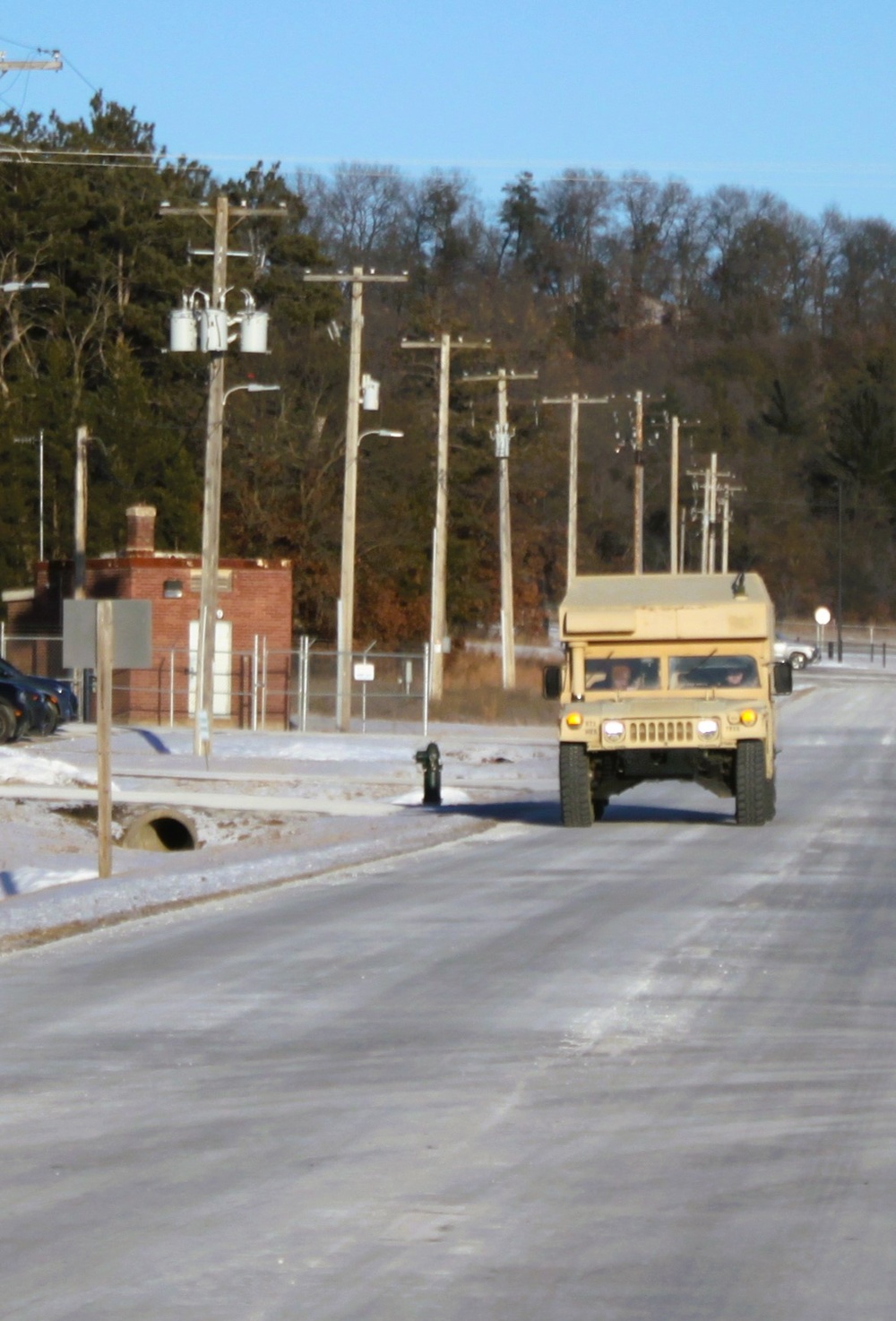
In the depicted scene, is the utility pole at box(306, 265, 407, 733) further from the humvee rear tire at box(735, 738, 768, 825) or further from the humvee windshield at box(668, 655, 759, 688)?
the humvee rear tire at box(735, 738, 768, 825)

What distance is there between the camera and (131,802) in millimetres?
28547

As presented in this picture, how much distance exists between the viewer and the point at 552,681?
874 inches

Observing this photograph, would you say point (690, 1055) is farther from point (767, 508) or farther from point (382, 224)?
point (767, 508)

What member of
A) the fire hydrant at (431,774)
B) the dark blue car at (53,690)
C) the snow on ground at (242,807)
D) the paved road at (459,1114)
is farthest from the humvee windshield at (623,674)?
the dark blue car at (53,690)

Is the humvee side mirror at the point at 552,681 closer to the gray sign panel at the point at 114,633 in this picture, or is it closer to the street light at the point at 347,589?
the gray sign panel at the point at 114,633

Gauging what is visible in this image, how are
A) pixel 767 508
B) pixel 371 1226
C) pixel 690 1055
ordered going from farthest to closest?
pixel 767 508 < pixel 690 1055 < pixel 371 1226

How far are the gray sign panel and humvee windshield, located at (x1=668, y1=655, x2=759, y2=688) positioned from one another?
719 cm

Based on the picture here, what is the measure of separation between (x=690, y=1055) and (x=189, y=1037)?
8.12ft

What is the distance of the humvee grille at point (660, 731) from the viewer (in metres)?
21.7

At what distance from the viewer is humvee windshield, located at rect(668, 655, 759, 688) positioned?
74.5 feet

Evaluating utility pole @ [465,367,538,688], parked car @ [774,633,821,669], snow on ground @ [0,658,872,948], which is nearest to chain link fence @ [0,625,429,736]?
snow on ground @ [0,658,872,948]

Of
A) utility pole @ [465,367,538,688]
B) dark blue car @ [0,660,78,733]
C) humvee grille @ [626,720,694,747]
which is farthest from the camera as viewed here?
utility pole @ [465,367,538,688]

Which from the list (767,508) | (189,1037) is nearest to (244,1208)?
(189,1037)

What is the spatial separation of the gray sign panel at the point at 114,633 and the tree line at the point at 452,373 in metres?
31.3
